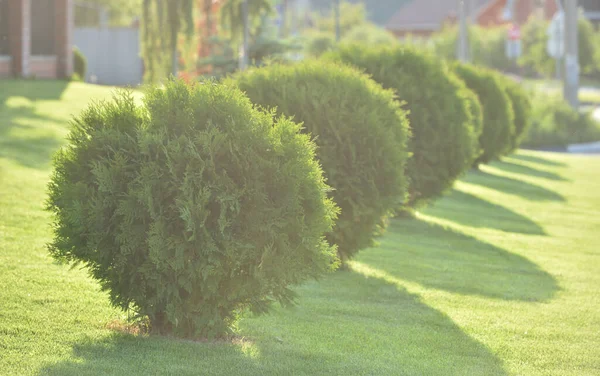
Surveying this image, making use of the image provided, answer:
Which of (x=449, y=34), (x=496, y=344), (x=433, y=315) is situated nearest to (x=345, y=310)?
(x=433, y=315)

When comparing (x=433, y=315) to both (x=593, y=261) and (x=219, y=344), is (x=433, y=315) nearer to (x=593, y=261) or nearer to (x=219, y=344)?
(x=219, y=344)

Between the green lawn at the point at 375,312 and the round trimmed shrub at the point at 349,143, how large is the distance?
667 mm

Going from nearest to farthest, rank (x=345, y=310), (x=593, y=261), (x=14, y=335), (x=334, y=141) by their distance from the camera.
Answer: (x=14, y=335) → (x=345, y=310) → (x=334, y=141) → (x=593, y=261)

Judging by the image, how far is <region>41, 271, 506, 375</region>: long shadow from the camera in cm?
645

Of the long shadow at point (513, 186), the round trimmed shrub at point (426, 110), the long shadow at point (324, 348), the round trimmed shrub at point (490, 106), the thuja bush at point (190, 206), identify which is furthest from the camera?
the round trimmed shrub at point (490, 106)

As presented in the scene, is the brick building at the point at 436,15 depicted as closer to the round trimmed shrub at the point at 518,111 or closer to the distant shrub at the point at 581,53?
the distant shrub at the point at 581,53

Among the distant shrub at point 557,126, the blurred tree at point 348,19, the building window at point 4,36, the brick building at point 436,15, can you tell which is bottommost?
the distant shrub at point 557,126

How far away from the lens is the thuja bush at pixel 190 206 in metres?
6.60

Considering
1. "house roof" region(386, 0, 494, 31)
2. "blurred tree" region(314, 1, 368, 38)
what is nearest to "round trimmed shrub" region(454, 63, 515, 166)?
"blurred tree" region(314, 1, 368, 38)

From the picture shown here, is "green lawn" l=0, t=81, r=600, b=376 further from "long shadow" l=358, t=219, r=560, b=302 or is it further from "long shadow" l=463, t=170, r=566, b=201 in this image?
"long shadow" l=463, t=170, r=566, b=201

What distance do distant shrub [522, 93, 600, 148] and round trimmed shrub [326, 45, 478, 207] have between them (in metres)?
22.8

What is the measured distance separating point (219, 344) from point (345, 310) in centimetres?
207

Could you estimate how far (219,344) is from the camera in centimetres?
701

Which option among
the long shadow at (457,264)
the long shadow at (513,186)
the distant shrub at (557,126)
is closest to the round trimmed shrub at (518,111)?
the long shadow at (513,186)
